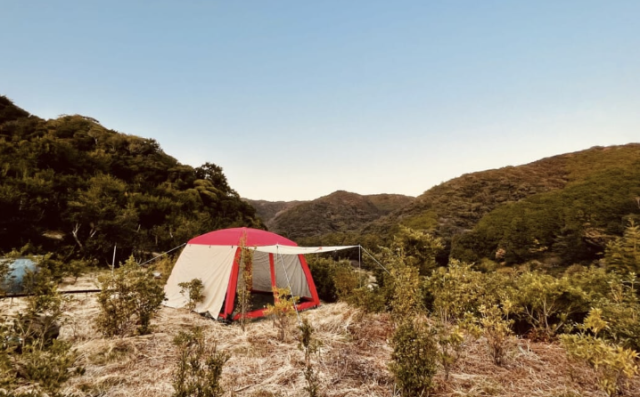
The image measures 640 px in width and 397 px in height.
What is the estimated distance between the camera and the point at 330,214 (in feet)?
197

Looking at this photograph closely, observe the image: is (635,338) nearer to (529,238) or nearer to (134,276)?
(134,276)

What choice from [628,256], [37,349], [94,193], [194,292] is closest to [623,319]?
[628,256]

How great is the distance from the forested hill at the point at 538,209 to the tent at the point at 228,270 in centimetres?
1283

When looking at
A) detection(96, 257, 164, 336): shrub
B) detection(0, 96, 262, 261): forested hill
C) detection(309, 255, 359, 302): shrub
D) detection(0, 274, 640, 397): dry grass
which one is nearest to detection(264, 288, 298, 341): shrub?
detection(0, 274, 640, 397): dry grass

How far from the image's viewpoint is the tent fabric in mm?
6492

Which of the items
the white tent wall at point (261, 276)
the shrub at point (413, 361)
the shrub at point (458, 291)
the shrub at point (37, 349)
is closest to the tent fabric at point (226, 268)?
the white tent wall at point (261, 276)

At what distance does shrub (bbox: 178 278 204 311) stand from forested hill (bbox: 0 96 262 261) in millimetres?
3495

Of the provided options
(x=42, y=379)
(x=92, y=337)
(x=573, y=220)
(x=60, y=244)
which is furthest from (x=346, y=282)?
(x=573, y=220)

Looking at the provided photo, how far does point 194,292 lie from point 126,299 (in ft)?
6.86

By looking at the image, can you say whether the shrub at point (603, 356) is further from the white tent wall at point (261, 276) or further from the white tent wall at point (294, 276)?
the white tent wall at point (261, 276)

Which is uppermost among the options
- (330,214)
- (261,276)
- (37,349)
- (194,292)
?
(330,214)

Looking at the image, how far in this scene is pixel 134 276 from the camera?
15.6 ft

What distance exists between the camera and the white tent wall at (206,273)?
6613 mm

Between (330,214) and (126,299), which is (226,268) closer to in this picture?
(126,299)
